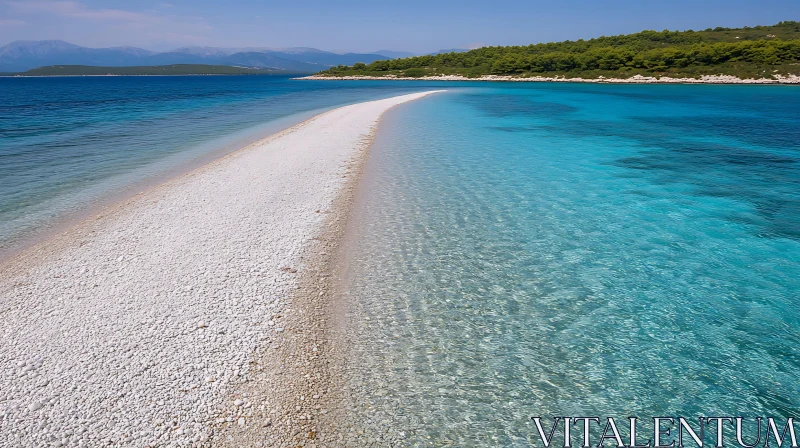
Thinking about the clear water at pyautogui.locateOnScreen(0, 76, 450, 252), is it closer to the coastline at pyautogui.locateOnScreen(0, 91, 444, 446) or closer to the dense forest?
the coastline at pyautogui.locateOnScreen(0, 91, 444, 446)

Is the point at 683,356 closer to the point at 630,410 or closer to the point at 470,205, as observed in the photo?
the point at 630,410

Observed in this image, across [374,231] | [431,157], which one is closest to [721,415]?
[374,231]

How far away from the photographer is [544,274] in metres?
8.06

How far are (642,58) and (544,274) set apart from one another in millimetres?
94429

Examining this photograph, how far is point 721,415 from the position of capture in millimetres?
4891

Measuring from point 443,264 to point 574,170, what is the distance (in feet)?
32.9

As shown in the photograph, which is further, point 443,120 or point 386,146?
point 443,120

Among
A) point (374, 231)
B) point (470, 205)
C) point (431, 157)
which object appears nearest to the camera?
point (374, 231)

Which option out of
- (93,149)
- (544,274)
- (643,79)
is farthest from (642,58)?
(544,274)

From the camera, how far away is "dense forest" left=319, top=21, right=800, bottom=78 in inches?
2921

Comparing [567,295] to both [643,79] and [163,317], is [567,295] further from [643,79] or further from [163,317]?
[643,79]

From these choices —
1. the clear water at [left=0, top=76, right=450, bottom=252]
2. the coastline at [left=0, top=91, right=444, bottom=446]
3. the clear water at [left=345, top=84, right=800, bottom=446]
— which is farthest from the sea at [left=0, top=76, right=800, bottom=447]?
the coastline at [left=0, top=91, right=444, bottom=446]

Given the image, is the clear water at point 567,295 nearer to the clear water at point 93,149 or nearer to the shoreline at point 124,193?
the shoreline at point 124,193

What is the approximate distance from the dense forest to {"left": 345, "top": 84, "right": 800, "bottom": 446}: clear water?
76299mm
